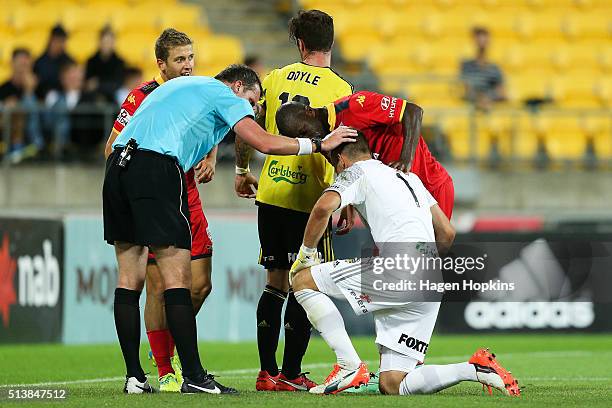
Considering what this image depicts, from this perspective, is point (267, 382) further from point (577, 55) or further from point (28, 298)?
point (577, 55)

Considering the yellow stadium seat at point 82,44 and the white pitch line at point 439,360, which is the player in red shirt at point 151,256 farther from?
the yellow stadium seat at point 82,44

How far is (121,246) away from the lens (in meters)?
7.54

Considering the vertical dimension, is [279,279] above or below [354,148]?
below

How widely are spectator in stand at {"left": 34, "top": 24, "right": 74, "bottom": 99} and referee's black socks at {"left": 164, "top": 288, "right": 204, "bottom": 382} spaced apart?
9.06m

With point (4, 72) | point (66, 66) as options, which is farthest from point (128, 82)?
point (4, 72)

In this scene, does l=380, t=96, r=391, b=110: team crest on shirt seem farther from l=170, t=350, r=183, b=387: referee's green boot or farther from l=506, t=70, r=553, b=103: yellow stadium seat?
l=506, t=70, r=553, b=103: yellow stadium seat

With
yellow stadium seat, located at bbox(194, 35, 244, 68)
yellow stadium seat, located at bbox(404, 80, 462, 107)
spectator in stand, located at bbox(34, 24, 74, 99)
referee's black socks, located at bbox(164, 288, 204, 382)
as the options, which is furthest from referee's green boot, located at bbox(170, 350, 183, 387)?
yellow stadium seat, located at bbox(194, 35, 244, 68)

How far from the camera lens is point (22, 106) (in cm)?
1530

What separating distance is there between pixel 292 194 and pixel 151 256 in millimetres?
990

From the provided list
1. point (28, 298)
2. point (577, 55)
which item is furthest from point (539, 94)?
point (28, 298)

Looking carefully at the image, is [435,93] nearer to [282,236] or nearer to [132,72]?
[132,72]

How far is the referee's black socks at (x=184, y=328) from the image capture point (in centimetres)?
727

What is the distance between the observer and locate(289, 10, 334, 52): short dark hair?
26.9 feet

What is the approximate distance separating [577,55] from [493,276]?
246 inches
